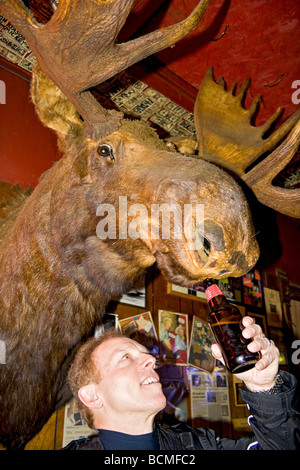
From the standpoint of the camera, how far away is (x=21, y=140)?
302cm

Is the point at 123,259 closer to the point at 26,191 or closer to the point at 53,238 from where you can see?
the point at 53,238

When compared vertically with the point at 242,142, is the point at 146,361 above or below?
below

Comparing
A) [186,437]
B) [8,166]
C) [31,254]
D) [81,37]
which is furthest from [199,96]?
[186,437]

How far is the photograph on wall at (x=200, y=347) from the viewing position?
3844 millimetres

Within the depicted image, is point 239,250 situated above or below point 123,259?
below

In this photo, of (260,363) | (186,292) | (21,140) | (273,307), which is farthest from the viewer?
(273,307)

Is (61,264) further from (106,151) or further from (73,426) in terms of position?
(73,426)

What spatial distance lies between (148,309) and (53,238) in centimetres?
194

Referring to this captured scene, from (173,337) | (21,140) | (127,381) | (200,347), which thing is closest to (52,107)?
(21,140)

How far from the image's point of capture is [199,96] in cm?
291

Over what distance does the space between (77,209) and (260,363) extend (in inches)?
45.5

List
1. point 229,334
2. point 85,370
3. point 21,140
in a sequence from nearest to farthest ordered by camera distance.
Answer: point 229,334
point 85,370
point 21,140

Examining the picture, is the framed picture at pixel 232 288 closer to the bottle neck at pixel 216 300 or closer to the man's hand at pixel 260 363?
the bottle neck at pixel 216 300

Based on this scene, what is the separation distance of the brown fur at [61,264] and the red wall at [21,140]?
1.05 m
